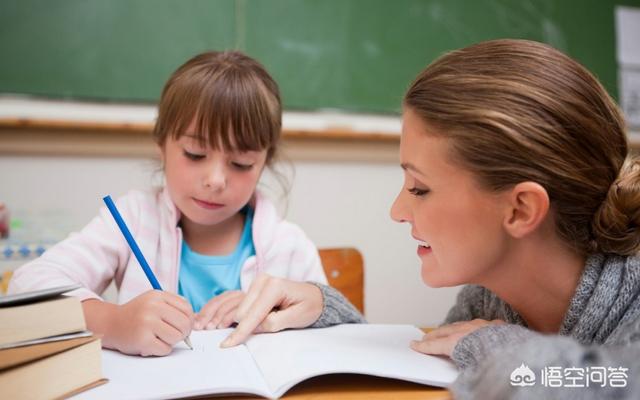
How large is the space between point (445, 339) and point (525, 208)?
7.7 inches

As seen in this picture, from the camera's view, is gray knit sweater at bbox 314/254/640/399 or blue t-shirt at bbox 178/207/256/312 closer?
gray knit sweater at bbox 314/254/640/399

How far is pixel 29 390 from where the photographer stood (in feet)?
1.76

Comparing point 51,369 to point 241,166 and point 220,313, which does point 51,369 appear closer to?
point 220,313

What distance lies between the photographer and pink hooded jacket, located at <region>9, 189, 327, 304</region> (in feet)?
3.52

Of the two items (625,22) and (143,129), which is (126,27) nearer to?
(143,129)

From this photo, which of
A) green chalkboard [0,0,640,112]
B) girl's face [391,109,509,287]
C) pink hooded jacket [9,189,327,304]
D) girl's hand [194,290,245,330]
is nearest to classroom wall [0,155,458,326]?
green chalkboard [0,0,640,112]

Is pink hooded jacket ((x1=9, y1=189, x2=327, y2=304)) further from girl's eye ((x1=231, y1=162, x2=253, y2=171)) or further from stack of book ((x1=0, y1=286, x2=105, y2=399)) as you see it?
stack of book ((x1=0, y1=286, x2=105, y2=399))

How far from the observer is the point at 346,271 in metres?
1.39

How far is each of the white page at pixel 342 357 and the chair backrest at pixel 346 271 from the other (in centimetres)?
51

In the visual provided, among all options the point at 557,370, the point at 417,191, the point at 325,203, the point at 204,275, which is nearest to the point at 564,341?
the point at 557,370

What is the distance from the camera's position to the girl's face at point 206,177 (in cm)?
113

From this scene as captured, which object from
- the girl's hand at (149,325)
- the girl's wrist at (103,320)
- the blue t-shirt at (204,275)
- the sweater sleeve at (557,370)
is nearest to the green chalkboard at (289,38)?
the blue t-shirt at (204,275)

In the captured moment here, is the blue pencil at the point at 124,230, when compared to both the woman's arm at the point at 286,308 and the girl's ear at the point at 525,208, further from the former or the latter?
the girl's ear at the point at 525,208

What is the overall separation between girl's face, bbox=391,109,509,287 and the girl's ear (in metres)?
0.01
